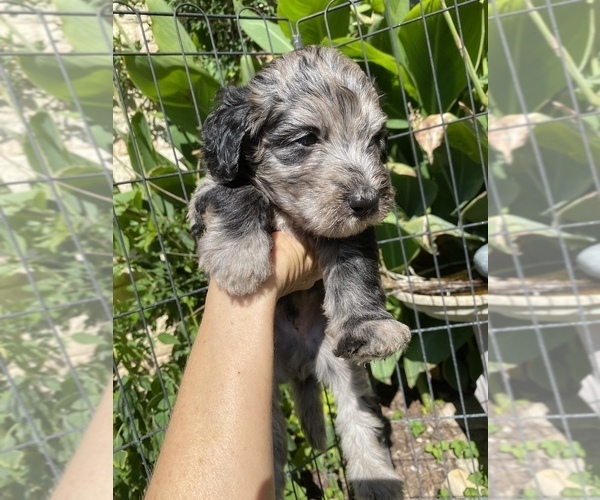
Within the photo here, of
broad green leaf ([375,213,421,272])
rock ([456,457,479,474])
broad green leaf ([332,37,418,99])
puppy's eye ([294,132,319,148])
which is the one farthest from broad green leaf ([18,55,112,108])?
rock ([456,457,479,474])

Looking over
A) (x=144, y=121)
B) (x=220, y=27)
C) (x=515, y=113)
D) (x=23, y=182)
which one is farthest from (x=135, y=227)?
(x=515, y=113)

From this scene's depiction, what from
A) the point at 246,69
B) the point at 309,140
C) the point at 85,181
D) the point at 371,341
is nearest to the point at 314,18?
the point at 246,69

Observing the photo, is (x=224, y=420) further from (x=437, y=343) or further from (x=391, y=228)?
(x=437, y=343)

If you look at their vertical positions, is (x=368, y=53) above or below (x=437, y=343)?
above

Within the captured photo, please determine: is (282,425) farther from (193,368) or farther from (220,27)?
(220,27)

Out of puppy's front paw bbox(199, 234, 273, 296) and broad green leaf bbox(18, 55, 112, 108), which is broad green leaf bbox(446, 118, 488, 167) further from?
broad green leaf bbox(18, 55, 112, 108)

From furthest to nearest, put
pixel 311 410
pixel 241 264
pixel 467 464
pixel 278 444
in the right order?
pixel 467 464 < pixel 311 410 < pixel 278 444 < pixel 241 264

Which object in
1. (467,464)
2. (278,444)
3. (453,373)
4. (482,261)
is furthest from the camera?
(453,373)
